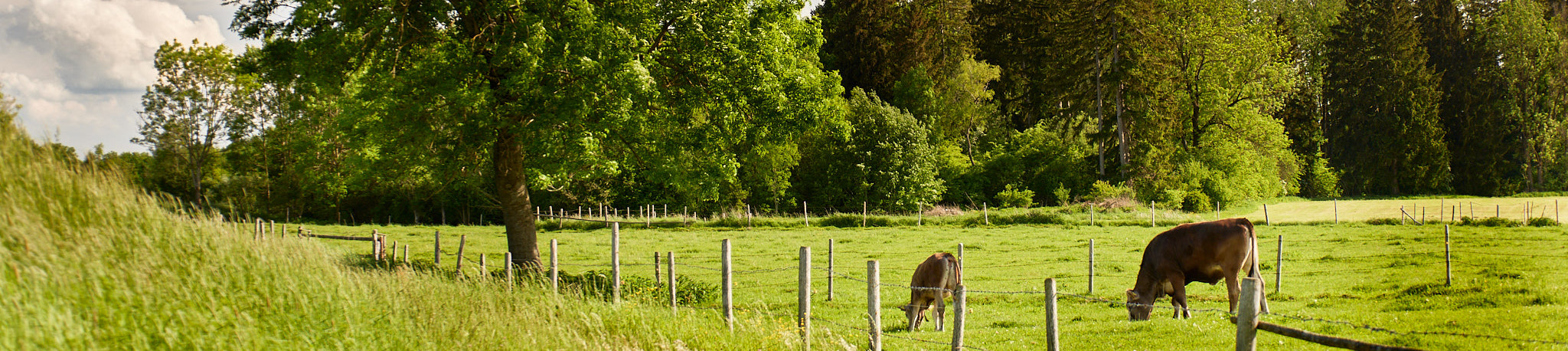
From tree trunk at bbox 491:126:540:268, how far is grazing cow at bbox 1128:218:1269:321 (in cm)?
1097

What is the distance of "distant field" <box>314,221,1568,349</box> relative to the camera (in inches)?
417

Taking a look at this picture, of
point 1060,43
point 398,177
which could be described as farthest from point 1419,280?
point 1060,43

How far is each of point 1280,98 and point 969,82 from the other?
18.0 metres

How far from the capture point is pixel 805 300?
9.06m

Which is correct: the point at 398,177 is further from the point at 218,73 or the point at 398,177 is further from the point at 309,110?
the point at 218,73

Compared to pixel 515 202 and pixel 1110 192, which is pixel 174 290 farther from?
pixel 1110 192

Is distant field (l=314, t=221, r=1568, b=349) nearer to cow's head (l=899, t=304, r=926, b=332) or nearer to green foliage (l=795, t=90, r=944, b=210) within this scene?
cow's head (l=899, t=304, r=926, b=332)

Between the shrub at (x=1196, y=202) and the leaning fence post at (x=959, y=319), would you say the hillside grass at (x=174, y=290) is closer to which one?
the leaning fence post at (x=959, y=319)

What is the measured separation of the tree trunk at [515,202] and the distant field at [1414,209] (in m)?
31.6

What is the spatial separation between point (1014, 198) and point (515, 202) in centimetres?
3417

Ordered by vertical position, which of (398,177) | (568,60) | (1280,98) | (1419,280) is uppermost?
(1280,98)

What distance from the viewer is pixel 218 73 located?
42938 mm

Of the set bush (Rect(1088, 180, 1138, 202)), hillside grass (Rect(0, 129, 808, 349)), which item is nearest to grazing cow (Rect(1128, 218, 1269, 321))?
hillside grass (Rect(0, 129, 808, 349))

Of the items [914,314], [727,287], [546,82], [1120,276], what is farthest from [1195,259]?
[546,82]
